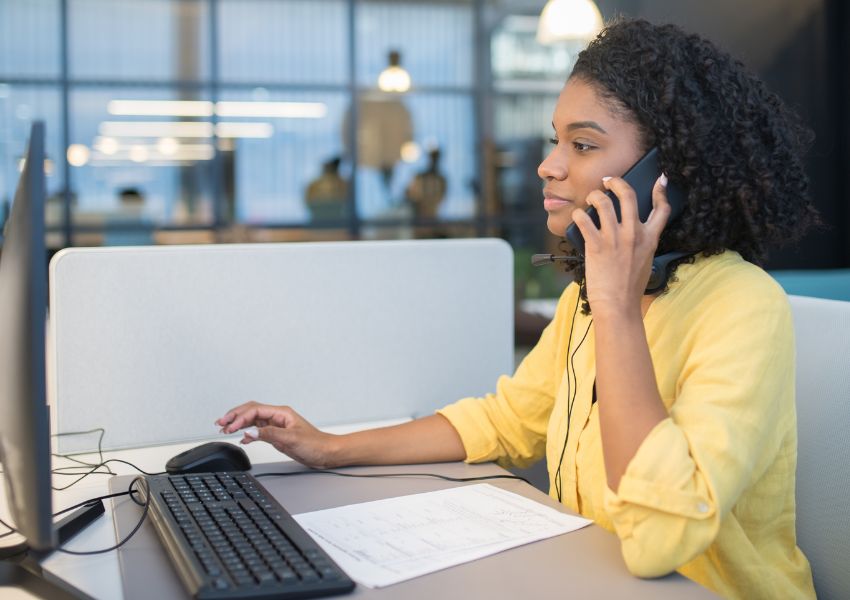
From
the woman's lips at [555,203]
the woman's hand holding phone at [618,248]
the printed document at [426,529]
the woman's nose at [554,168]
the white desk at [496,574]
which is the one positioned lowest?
the white desk at [496,574]

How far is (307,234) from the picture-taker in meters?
6.50

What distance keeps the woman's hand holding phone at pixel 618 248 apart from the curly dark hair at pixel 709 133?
0.09 meters


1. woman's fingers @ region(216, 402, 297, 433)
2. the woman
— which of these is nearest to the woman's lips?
the woman

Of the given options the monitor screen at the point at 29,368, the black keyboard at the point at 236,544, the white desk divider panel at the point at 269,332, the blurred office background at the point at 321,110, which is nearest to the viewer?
the monitor screen at the point at 29,368

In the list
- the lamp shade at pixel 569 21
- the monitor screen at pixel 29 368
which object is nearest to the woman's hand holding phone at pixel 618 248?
the monitor screen at pixel 29 368

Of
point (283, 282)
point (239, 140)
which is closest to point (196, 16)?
point (239, 140)

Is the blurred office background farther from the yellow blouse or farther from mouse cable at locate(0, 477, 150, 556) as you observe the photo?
mouse cable at locate(0, 477, 150, 556)

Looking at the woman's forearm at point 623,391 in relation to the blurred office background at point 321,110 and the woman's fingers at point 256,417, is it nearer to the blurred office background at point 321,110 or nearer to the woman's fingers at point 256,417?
the woman's fingers at point 256,417

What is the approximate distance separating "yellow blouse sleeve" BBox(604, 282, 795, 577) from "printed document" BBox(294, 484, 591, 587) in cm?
12

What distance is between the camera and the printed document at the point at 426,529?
0.93 meters

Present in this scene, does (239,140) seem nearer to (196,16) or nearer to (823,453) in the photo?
(196,16)

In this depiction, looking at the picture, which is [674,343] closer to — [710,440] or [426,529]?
[710,440]

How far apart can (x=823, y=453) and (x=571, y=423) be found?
1.19 feet

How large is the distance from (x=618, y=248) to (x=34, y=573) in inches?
28.8
